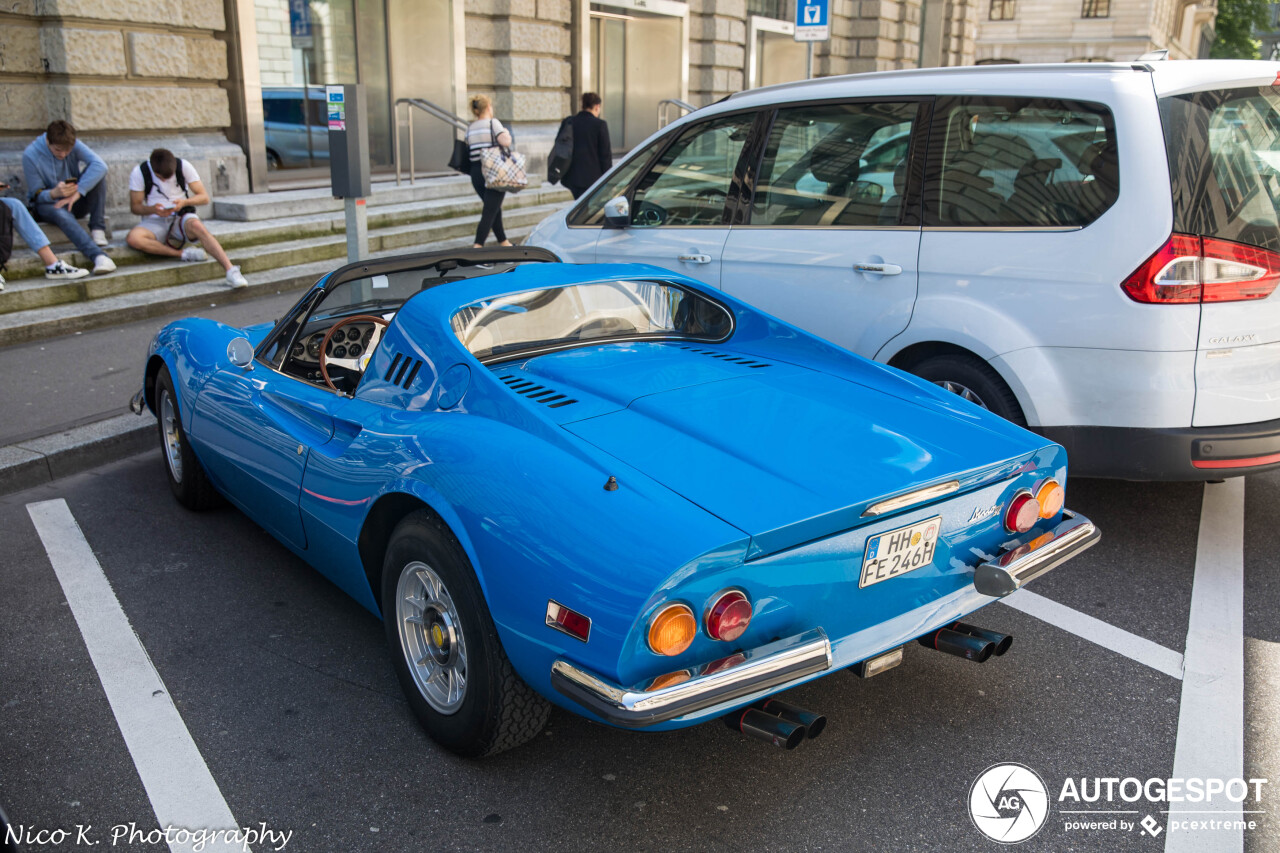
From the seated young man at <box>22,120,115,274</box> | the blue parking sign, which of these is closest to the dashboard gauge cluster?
the seated young man at <box>22,120,115,274</box>

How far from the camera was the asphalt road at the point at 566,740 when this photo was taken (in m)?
2.65

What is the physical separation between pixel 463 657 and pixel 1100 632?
7.43 ft

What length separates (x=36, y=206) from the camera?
8820 mm

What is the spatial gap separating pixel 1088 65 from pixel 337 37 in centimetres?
1180

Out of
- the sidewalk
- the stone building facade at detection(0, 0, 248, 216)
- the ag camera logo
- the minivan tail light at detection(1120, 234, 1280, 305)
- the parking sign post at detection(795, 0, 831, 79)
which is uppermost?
the parking sign post at detection(795, 0, 831, 79)

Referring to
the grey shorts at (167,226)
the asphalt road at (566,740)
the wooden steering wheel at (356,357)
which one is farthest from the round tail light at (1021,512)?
the grey shorts at (167,226)

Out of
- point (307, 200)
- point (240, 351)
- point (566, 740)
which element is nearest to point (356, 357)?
point (240, 351)

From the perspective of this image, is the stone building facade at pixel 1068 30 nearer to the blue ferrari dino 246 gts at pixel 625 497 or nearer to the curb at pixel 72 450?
the curb at pixel 72 450

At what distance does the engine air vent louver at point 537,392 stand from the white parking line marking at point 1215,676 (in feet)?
6.43

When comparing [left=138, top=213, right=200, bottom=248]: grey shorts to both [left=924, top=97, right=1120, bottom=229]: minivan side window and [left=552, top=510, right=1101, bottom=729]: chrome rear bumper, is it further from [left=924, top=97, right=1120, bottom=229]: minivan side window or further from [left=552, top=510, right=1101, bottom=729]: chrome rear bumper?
[left=552, top=510, right=1101, bottom=729]: chrome rear bumper

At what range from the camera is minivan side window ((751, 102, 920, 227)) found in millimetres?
4809

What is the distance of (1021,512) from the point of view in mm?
2953

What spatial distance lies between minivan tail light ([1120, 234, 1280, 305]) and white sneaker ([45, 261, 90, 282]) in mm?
8061

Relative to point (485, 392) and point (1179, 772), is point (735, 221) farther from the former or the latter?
point (1179, 772)
